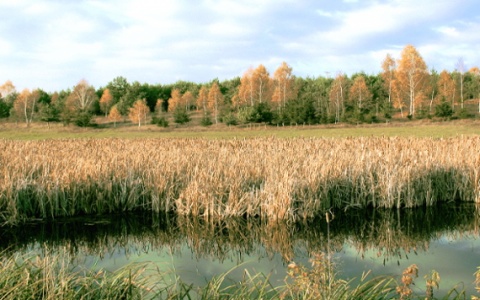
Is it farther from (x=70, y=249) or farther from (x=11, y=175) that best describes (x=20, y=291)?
(x=11, y=175)

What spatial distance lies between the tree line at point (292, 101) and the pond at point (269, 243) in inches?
1587

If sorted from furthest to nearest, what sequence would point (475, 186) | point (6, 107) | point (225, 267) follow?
point (6, 107) < point (475, 186) < point (225, 267)

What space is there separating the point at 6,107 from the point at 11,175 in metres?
68.1

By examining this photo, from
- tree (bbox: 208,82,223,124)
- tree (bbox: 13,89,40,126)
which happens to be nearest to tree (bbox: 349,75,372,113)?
tree (bbox: 208,82,223,124)

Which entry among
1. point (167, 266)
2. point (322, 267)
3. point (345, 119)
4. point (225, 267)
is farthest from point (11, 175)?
point (345, 119)

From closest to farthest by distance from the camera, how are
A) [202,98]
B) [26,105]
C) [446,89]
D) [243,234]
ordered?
[243,234], [446,89], [202,98], [26,105]

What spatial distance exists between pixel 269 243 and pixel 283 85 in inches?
2171

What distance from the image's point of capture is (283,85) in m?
60.7

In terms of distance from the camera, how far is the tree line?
50.0 m

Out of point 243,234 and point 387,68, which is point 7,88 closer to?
point 387,68

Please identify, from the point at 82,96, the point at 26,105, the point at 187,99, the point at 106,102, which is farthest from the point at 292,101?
the point at 26,105

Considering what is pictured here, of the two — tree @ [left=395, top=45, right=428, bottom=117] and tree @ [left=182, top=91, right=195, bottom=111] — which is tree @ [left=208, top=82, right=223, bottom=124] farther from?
tree @ [left=395, top=45, right=428, bottom=117]

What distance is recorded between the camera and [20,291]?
3.62m

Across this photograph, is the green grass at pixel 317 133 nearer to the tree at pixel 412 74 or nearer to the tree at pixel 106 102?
the tree at pixel 412 74
